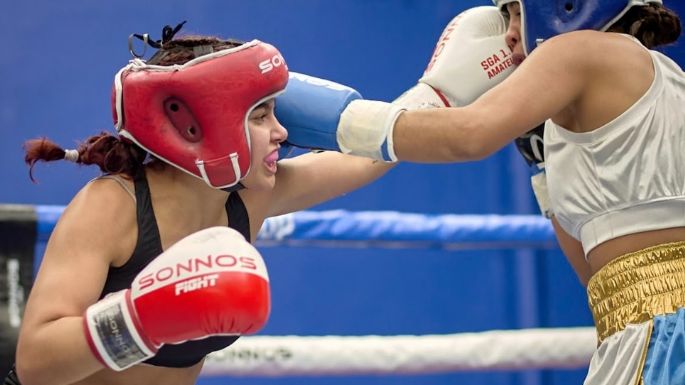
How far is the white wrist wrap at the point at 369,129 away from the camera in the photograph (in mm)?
1715

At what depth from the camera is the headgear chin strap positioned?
5.62 ft

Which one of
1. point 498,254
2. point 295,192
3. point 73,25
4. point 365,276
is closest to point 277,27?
point 73,25

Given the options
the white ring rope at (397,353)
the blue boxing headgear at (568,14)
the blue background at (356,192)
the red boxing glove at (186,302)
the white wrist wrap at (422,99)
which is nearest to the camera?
the red boxing glove at (186,302)

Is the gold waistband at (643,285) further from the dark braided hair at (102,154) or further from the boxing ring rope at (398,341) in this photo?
the boxing ring rope at (398,341)

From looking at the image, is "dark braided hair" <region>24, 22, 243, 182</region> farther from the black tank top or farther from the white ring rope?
the white ring rope

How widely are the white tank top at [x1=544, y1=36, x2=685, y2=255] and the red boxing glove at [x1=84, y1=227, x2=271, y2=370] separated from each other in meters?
0.64

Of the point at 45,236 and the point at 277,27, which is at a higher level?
the point at 277,27

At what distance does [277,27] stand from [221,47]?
202 cm

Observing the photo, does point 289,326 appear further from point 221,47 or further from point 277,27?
point 221,47

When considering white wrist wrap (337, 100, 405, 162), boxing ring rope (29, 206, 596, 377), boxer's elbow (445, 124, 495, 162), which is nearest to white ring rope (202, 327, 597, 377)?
boxing ring rope (29, 206, 596, 377)

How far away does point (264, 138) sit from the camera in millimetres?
1804

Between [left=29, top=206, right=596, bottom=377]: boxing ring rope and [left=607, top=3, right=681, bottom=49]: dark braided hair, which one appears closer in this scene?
[left=607, top=3, right=681, bottom=49]: dark braided hair

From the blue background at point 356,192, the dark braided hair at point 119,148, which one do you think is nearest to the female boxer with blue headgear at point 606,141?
the dark braided hair at point 119,148

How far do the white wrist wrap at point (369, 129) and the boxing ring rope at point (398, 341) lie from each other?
1104mm
